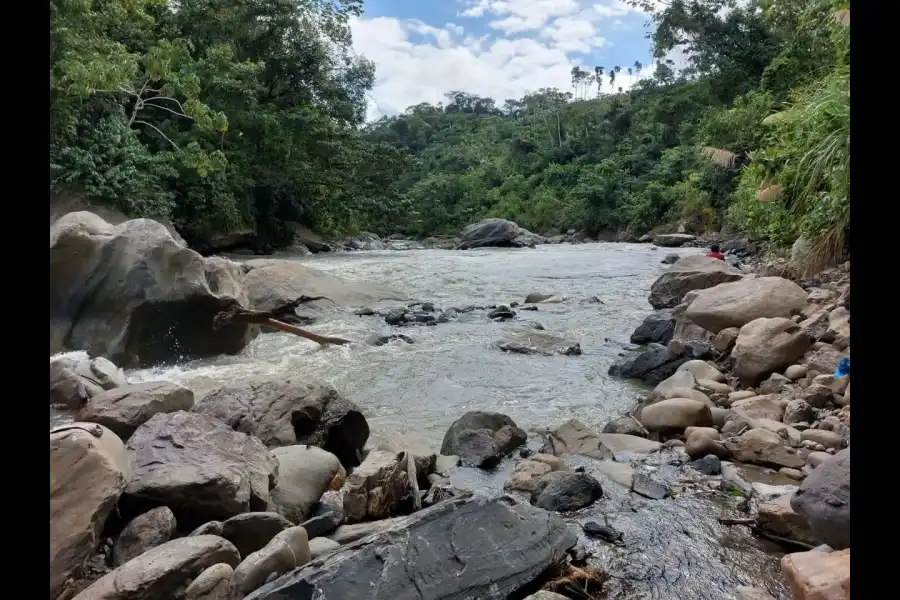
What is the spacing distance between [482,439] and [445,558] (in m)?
1.71

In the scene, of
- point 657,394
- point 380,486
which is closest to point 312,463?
point 380,486

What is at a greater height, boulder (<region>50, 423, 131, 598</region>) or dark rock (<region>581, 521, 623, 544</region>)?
boulder (<region>50, 423, 131, 598</region>)

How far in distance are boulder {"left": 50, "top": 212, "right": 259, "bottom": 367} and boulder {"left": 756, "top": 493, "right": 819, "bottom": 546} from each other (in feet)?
16.1

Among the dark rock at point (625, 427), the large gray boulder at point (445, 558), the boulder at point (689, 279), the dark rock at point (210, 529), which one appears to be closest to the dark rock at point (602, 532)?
the large gray boulder at point (445, 558)

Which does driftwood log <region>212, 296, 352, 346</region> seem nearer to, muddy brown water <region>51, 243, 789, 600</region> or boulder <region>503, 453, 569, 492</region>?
muddy brown water <region>51, 243, 789, 600</region>

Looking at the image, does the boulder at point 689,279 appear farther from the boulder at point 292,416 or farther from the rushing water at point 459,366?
the boulder at point 292,416

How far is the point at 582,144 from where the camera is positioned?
36.5 m

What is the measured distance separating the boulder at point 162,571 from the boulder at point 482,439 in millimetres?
1873

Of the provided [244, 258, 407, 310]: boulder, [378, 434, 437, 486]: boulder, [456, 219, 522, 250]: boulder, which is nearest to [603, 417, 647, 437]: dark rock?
[378, 434, 437, 486]: boulder

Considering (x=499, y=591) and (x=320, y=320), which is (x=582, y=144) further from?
(x=499, y=591)

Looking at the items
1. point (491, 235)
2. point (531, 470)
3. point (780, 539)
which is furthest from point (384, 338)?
point (491, 235)

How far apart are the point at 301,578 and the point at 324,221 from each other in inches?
803

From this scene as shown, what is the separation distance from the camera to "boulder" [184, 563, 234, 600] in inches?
75.5

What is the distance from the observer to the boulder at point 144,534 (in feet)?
7.34
